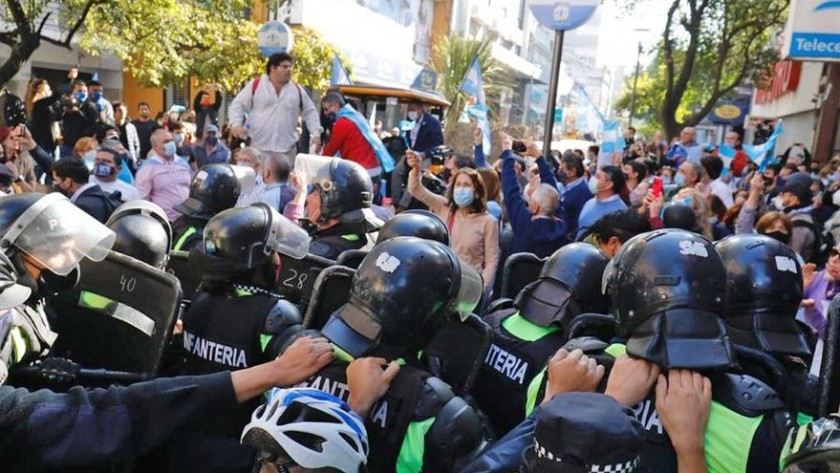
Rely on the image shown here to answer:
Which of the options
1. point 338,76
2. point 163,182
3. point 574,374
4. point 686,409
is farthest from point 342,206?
point 338,76

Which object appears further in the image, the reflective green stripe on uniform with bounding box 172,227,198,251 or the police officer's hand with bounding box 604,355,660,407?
the reflective green stripe on uniform with bounding box 172,227,198,251

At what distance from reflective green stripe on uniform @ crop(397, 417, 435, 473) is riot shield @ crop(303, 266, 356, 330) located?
3.40ft

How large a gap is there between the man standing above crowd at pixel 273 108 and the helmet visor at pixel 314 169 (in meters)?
2.34

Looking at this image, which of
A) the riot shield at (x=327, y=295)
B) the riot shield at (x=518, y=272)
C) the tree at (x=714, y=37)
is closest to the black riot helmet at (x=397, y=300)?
the riot shield at (x=327, y=295)

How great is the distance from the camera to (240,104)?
8.26 meters

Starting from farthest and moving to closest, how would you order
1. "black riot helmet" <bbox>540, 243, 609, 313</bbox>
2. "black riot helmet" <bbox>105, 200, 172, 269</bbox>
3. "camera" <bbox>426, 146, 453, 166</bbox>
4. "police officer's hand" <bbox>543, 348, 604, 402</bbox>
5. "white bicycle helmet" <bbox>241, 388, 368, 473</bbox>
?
"camera" <bbox>426, 146, 453, 166</bbox> < "black riot helmet" <bbox>105, 200, 172, 269</bbox> < "black riot helmet" <bbox>540, 243, 609, 313</bbox> < "police officer's hand" <bbox>543, 348, 604, 402</bbox> < "white bicycle helmet" <bbox>241, 388, 368, 473</bbox>

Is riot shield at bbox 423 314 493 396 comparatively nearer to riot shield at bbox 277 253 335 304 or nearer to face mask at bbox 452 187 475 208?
riot shield at bbox 277 253 335 304

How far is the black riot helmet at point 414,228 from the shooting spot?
418 cm

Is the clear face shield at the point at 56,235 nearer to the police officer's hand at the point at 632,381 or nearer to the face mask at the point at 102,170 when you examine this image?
the police officer's hand at the point at 632,381

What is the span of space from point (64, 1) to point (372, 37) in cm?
2059

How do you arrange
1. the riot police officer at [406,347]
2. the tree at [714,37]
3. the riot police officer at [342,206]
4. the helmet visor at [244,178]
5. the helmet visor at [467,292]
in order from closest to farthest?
the riot police officer at [406,347] < the helmet visor at [467,292] < the riot police officer at [342,206] < the helmet visor at [244,178] < the tree at [714,37]

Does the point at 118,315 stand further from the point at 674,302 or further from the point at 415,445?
the point at 674,302

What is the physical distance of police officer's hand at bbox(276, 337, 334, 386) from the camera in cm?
228

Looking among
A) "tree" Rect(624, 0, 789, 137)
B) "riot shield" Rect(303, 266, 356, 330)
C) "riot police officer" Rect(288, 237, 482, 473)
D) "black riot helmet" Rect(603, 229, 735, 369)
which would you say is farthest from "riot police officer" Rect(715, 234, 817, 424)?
"tree" Rect(624, 0, 789, 137)
